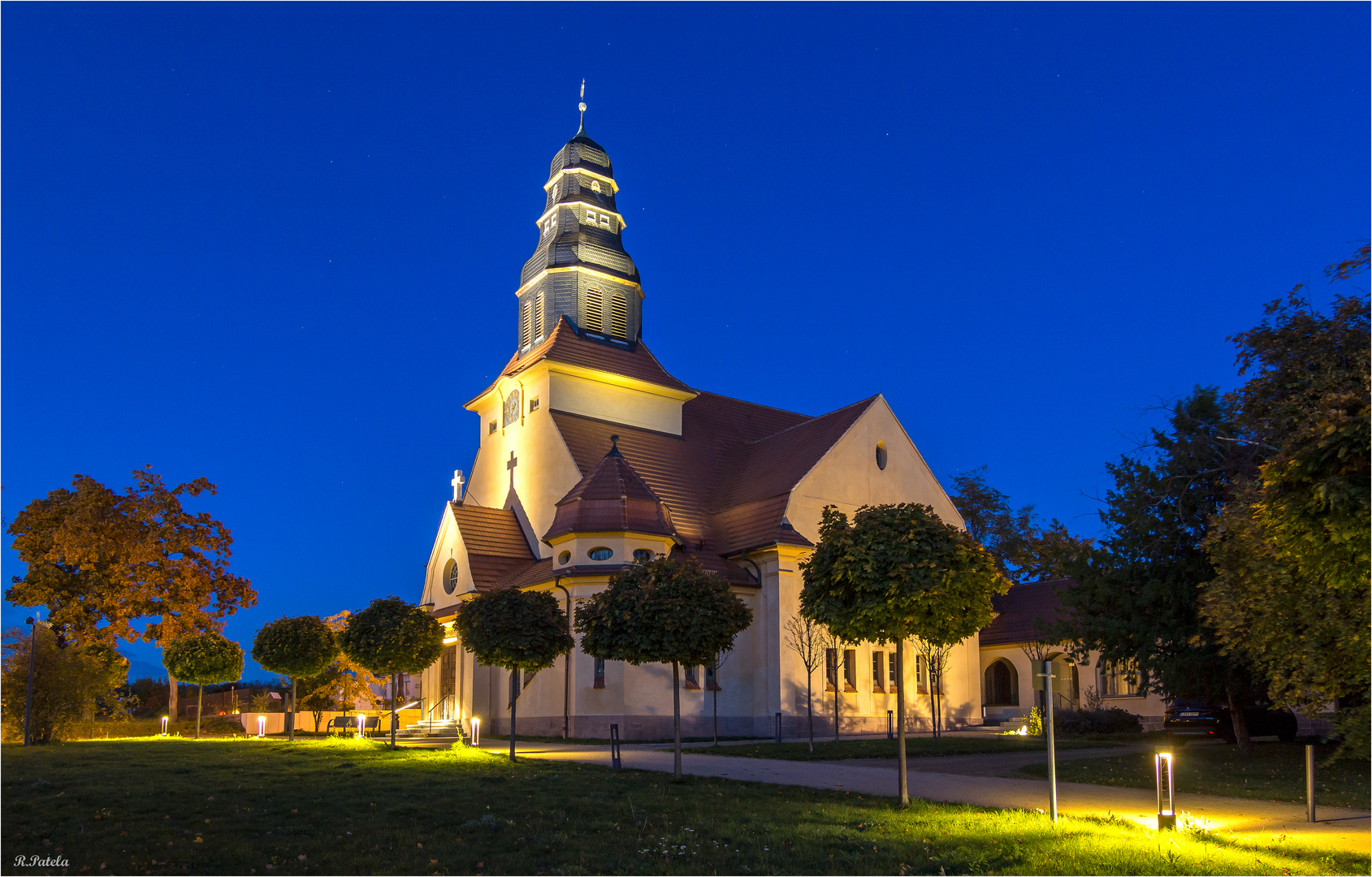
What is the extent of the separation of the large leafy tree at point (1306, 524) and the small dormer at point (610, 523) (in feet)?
55.0

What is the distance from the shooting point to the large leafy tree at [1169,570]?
22.0 m

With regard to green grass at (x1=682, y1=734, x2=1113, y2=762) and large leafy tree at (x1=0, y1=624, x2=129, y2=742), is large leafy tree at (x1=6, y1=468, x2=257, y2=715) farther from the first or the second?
green grass at (x1=682, y1=734, x2=1113, y2=762)

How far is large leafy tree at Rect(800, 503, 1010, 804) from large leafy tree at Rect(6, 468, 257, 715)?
84.9 feet

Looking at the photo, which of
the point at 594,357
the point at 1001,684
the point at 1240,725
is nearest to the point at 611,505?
the point at 594,357

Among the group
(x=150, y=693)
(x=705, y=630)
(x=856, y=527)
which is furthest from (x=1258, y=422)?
(x=150, y=693)

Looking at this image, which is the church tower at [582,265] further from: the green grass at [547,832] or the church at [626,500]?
the green grass at [547,832]

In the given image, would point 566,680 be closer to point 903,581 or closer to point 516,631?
point 516,631

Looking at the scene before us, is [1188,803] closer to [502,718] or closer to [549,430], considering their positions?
[502,718]

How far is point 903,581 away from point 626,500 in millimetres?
18376

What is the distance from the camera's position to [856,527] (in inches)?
581

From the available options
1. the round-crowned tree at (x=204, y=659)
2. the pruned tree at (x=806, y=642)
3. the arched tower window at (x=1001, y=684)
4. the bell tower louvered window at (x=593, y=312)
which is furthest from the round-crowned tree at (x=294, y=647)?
the arched tower window at (x=1001, y=684)

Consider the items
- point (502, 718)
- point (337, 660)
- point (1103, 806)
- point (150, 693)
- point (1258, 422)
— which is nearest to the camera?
point (1103, 806)

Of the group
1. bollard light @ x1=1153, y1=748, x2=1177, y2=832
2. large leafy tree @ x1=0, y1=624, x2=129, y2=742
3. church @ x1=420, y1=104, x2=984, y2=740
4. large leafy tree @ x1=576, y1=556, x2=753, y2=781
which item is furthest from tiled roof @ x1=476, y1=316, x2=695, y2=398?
bollard light @ x1=1153, y1=748, x2=1177, y2=832

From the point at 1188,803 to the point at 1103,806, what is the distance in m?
1.54
